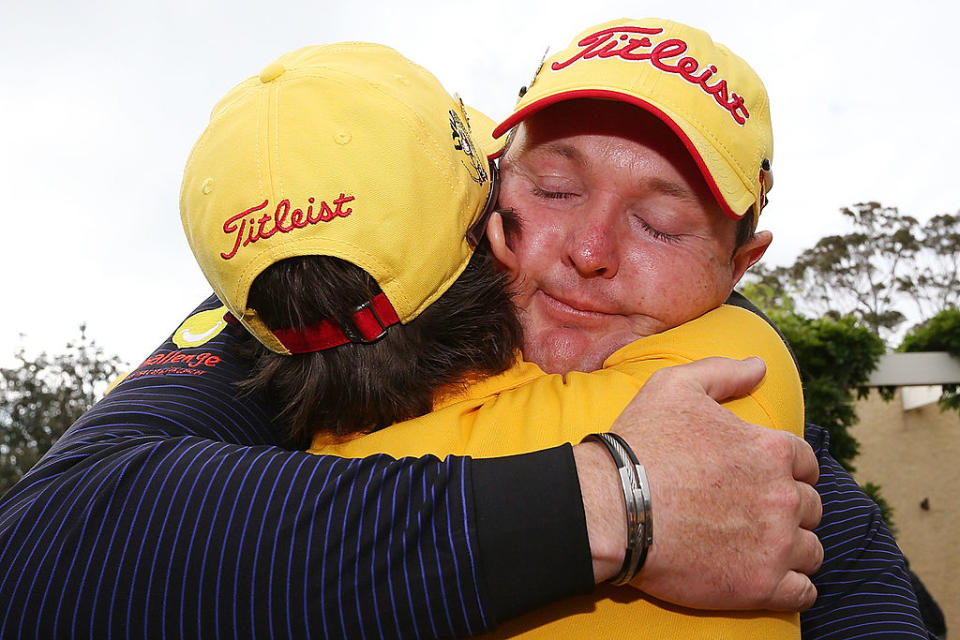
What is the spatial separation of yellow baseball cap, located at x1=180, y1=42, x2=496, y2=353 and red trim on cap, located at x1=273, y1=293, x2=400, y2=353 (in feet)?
0.07

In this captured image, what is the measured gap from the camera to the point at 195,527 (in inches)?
48.7

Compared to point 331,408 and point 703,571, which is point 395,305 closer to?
point 331,408

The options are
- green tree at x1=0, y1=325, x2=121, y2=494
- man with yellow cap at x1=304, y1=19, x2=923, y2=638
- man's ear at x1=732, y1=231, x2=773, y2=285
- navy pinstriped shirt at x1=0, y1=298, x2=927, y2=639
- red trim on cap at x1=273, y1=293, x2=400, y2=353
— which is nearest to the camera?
navy pinstriped shirt at x1=0, y1=298, x2=927, y2=639

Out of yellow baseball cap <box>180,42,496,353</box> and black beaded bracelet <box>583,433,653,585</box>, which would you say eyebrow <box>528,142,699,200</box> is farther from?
black beaded bracelet <box>583,433,653,585</box>

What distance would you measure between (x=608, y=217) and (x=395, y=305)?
0.54 meters

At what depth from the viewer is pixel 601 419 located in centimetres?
150

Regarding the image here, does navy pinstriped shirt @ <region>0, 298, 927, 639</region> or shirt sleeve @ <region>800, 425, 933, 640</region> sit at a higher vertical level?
navy pinstriped shirt @ <region>0, 298, 927, 639</region>

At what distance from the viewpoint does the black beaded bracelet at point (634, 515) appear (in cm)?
122

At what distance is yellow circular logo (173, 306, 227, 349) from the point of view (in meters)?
1.98

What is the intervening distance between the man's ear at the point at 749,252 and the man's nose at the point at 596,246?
1.32 feet

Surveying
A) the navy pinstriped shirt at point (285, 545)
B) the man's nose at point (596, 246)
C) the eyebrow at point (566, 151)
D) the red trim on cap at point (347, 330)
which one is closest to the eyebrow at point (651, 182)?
the eyebrow at point (566, 151)

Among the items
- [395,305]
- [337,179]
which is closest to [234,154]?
[337,179]

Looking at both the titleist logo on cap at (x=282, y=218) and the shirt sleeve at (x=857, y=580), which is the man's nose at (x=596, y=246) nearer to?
the titleist logo on cap at (x=282, y=218)

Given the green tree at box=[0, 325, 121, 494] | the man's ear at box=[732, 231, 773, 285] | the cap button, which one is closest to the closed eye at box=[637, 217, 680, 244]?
the man's ear at box=[732, 231, 773, 285]
